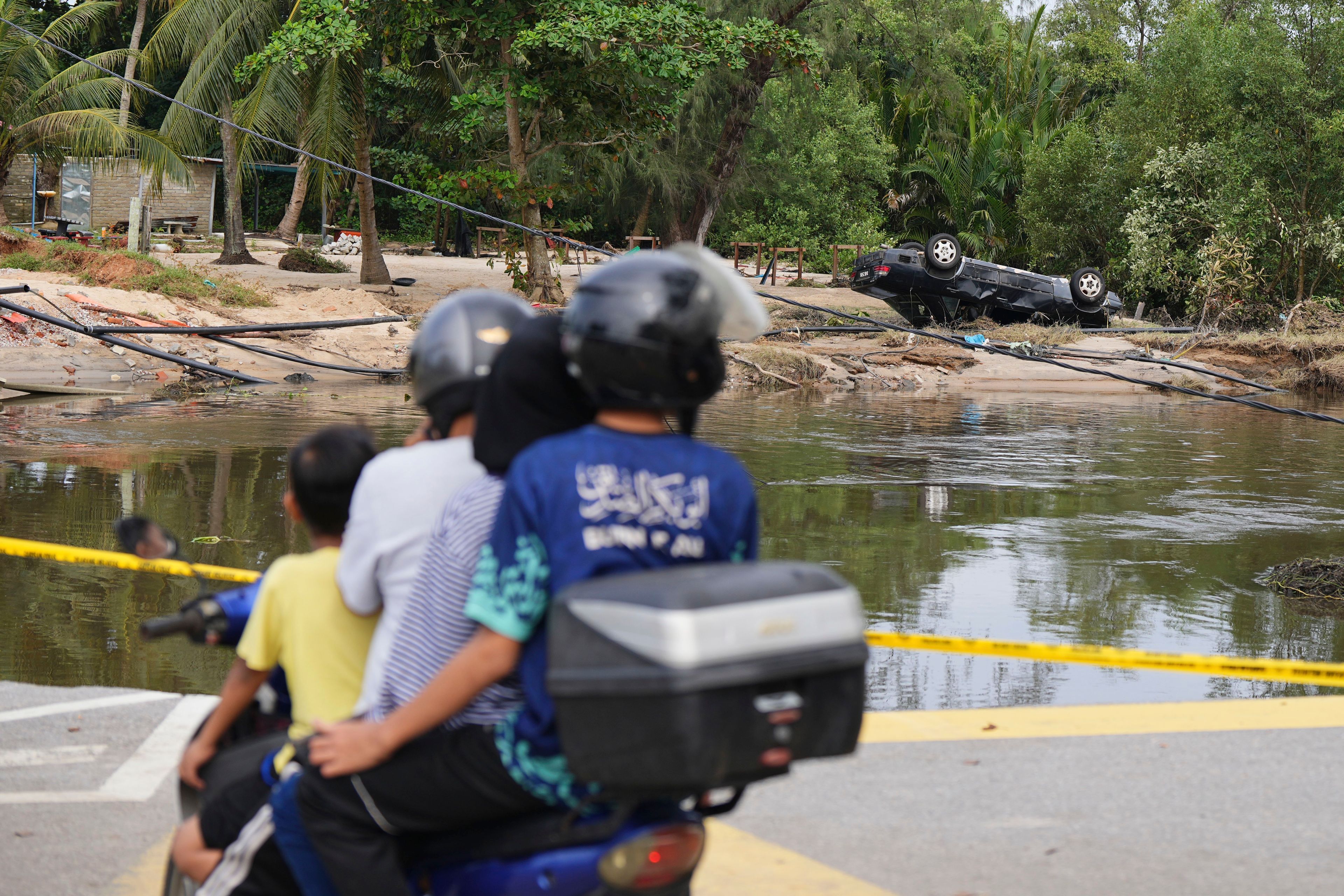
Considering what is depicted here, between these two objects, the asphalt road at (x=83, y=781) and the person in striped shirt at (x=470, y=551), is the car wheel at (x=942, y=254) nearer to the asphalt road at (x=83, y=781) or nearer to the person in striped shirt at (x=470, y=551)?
the asphalt road at (x=83, y=781)

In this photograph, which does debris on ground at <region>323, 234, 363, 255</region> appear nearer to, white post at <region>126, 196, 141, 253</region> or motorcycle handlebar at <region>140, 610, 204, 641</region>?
white post at <region>126, 196, 141, 253</region>

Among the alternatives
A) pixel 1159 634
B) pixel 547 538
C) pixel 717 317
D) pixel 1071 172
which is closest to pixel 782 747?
pixel 547 538

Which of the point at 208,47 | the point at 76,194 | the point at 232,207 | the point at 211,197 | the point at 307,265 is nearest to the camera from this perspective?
the point at 208,47

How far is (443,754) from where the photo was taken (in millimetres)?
2117

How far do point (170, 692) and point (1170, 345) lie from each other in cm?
2338

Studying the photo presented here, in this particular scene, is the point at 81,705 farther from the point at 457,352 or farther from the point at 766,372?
the point at 766,372

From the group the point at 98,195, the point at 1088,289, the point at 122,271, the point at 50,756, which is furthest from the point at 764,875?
the point at 98,195

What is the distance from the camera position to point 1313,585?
27.9 ft

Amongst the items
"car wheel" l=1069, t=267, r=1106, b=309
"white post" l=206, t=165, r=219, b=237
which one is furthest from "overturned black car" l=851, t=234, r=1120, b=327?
"white post" l=206, t=165, r=219, b=237

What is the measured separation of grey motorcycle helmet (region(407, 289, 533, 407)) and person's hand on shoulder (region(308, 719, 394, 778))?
0.61 metres

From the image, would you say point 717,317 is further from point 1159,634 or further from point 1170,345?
point 1170,345

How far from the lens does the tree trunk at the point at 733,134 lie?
31719 mm

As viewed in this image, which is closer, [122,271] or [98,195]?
[122,271]

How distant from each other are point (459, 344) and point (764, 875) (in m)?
1.69
